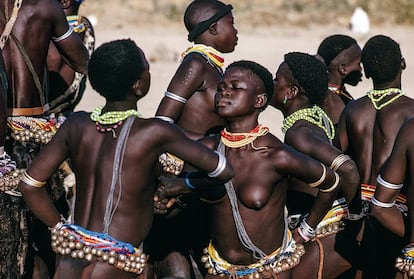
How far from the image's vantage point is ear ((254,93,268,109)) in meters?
5.66

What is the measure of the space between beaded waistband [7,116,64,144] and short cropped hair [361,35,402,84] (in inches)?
85.0

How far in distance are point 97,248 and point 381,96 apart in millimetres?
2300

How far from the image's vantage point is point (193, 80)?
6.73m

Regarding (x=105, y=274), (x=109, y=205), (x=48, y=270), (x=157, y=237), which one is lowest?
(x=48, y=270)

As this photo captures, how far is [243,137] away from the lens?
5.55m

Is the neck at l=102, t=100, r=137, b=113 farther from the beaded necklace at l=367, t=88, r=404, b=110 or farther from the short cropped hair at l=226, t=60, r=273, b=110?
the beaded necklace at l=367, t=88, r=404, b=110

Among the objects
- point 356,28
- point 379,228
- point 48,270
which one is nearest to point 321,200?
point 379,228

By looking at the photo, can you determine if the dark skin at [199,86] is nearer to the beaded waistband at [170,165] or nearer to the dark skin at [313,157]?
the beaded waistband at [170,165]

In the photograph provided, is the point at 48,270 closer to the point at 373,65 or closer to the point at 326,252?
the point at 326,252

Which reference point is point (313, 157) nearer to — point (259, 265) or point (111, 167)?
point (259, 265)

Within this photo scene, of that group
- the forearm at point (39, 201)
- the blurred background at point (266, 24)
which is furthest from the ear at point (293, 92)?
the blurred background at point (266, 24)

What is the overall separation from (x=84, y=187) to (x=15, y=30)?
1878mm

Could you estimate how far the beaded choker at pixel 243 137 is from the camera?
555 centimetres

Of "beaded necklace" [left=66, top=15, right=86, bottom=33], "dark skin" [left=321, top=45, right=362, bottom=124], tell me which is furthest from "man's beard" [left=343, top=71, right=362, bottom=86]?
"beaded necklace" [left=66, top=15, right=86, bottom=33]
